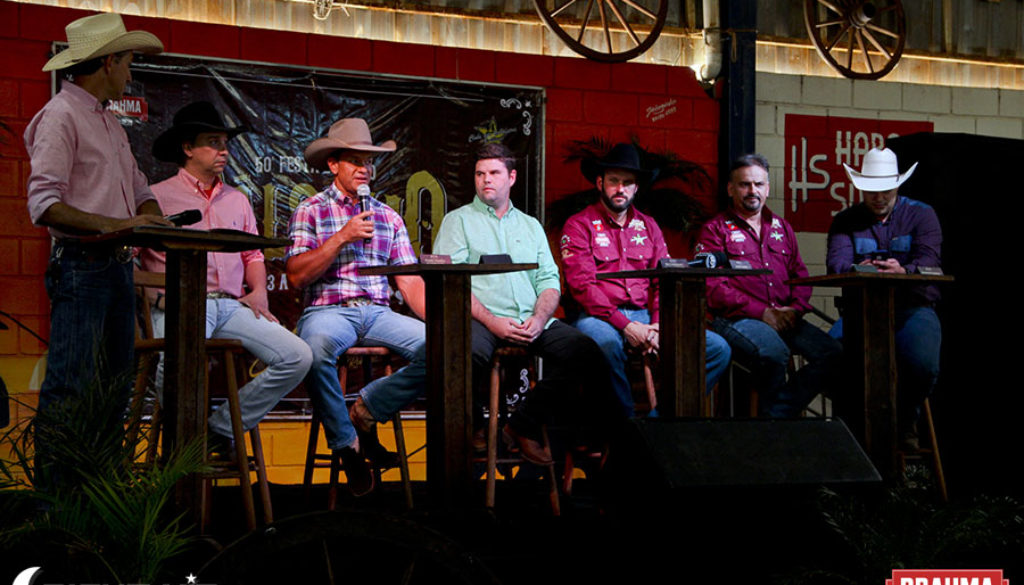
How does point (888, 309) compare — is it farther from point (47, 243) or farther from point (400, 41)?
point (47, 243)

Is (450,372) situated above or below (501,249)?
below

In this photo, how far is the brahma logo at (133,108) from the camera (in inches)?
188

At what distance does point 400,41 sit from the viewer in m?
5.37

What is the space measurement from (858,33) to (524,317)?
299cm

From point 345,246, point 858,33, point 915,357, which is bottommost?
point 915,357

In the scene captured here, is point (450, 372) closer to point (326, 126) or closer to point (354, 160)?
point (354, 160)

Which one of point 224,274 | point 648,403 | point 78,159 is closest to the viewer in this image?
point 78,159

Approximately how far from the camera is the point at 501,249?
4293 mm

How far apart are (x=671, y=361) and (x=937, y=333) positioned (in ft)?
4.29

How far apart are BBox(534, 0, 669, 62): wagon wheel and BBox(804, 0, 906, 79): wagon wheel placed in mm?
892

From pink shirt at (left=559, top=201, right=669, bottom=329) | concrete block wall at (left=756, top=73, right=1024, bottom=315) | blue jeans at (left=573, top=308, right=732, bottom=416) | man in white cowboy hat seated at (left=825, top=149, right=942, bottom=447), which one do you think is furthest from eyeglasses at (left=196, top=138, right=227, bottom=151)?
concrete block wall at (left=756, top=73, right=1024, bottom=315)

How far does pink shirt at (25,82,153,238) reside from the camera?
2.95 meters

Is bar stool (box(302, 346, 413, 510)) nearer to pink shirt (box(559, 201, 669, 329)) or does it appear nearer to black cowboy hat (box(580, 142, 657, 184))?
pink shirt (box(559, 201, 669, 329))

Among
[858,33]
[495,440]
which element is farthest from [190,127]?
[858,33]
